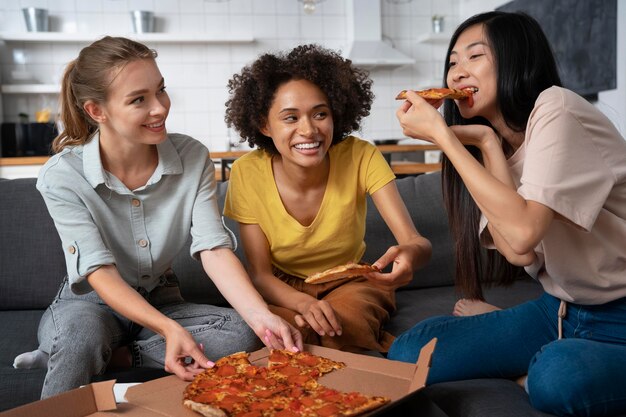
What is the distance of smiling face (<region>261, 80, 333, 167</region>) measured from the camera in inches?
71.1

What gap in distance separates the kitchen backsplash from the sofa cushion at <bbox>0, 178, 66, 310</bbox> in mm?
3615

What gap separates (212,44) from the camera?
5.76m

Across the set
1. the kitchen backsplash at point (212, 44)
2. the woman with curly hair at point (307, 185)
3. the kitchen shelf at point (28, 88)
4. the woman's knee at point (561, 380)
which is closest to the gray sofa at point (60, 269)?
the woman with curly hair at point (307, 185)

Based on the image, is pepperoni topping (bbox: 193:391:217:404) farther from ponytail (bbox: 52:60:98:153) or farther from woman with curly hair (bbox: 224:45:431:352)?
ponytail (bbox: 52:60:98:153)

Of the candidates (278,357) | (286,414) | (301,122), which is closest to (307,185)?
(301,122)

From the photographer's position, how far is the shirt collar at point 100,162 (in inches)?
64.8

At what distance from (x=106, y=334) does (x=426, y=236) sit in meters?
1.17

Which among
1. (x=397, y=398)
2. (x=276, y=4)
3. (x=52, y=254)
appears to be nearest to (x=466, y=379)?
(x=397, y=398)

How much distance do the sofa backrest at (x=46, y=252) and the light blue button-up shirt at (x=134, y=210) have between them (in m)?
0.35

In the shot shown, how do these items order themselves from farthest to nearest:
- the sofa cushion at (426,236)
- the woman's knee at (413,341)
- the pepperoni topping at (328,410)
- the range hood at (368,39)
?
the range hood at (368,39) < the sofa cushion at (426,236) < the woman's knee at (413,341) < the pepperoni topping at (328,410)

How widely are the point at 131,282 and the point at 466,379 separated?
89cm

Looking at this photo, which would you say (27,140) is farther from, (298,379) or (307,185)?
(298,379)

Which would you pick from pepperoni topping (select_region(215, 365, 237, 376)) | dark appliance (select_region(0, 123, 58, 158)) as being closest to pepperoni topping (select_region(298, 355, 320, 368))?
pepperoni topping (select_region(215, 365, 237, 376))

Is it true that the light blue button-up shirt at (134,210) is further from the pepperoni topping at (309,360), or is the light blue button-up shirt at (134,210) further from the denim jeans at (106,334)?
the pepperoni topping at (309,360)
